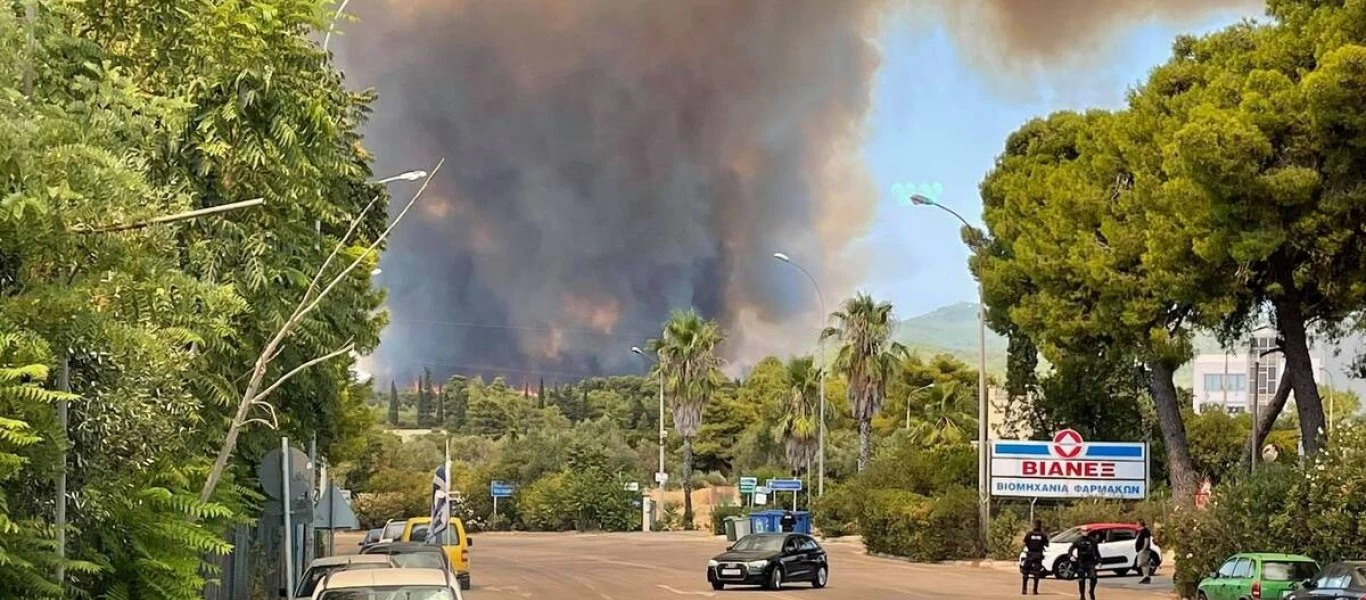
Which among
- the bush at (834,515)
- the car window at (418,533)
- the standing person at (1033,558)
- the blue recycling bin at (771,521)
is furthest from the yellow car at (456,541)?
the bush at (834,515)

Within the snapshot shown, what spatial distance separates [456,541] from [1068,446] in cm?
2011

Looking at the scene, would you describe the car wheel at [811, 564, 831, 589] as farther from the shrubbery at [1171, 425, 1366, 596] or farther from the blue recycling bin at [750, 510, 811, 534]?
the blue recycling bin at [750, 510, 811, 534]

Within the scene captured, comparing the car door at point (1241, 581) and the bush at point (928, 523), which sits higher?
the car door at point (1241, 581)

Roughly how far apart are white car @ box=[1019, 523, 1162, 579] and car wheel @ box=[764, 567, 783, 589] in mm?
10714

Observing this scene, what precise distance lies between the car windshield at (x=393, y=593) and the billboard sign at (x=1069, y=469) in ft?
127

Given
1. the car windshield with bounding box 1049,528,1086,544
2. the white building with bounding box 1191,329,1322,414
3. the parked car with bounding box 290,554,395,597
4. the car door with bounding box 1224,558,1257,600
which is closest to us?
the parked car with bounding box 290,554,395,597

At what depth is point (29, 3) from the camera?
9664 mm

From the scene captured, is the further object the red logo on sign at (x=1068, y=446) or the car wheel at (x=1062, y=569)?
the red logo on sign at (x=1068, y=446)

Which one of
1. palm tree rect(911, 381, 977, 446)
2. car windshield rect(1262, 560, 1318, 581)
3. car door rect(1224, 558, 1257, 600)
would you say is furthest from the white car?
palm tree rect(911, 381, 977, 446)

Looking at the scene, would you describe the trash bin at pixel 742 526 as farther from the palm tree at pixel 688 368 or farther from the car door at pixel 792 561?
the palm tree at pixel 688 368

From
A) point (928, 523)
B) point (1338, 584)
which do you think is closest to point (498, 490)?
point (928, 523)

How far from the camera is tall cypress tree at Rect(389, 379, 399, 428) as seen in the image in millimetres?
167875

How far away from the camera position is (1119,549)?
45.9 m

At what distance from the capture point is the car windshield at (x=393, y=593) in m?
12.7
